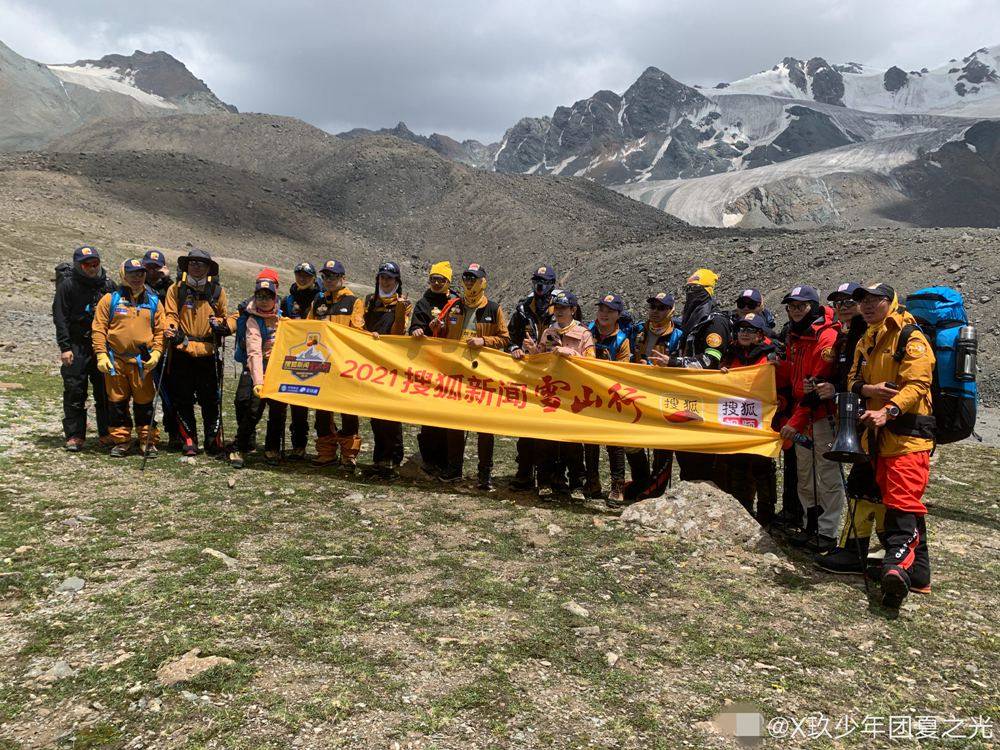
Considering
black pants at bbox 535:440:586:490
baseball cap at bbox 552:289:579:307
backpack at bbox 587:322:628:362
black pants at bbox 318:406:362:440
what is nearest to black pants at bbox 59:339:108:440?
black pants at bbox 318:406:362:440

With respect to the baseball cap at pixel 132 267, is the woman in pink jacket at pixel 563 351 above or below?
below

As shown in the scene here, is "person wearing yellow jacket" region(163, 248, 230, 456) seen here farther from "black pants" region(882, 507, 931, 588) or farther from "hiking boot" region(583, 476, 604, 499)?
"black pants" region(882, 507, 931, 588)

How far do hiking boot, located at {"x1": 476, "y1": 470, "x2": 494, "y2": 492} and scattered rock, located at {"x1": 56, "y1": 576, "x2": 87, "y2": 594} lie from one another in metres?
4.09

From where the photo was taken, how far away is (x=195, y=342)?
24.8ft

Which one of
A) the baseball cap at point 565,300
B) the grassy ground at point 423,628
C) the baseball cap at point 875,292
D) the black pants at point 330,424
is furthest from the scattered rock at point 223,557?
the baseball cap at point 875,292

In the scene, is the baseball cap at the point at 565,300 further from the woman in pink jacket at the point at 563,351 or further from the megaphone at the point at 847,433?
the megaphone at the point at 847,433

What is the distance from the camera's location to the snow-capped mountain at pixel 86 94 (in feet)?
362

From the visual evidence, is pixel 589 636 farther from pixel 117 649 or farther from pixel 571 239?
pixel 571 239

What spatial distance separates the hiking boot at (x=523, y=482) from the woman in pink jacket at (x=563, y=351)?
16 cm

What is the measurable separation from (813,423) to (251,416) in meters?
6.34

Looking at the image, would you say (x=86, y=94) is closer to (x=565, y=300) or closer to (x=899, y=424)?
(x=565, y=300)

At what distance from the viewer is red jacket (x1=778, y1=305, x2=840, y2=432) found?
595 centimetres

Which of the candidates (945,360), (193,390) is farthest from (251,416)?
(945,360)

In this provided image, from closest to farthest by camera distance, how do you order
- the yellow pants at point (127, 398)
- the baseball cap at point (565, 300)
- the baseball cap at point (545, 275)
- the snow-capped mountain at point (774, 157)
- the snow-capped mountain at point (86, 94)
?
the baseball cap at point (565, 300), the baseball cap at point (545, 275), the yellow pants at point (127, 398), the snow-capped mountain at point (774, 157), the snow-capped mountain at point (86, 94)
